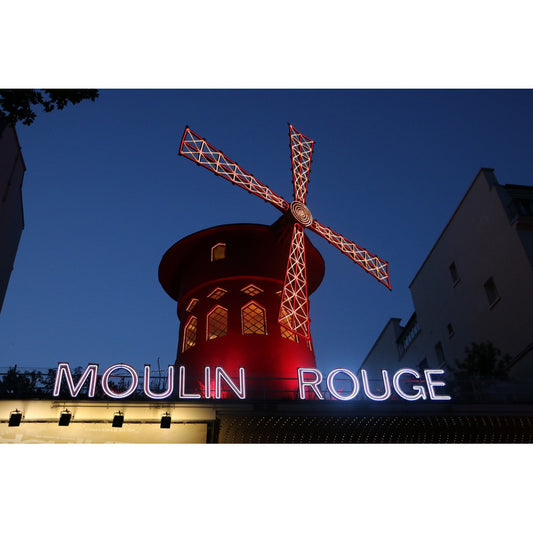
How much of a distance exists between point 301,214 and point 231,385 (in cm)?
624

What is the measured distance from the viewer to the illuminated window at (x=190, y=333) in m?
15.6

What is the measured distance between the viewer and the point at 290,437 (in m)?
11.9

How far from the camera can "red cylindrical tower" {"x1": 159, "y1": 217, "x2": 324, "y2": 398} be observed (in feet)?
46.9

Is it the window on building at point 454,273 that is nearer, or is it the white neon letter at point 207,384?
the white neon letter at point 207,384

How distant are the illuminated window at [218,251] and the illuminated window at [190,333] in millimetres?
1916

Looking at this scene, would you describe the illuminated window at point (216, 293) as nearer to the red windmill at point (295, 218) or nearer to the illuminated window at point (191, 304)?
the illuminated window at point (191, 304)

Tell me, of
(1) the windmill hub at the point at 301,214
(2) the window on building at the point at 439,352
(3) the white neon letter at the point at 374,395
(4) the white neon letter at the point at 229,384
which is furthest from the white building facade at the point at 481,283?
(4) the white neon letter at the point at 229,384

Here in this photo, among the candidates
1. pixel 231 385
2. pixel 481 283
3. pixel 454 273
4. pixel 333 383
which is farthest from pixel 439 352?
pixel 231 385

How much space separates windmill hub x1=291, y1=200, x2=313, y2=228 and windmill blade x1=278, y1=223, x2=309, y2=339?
0.19 meters

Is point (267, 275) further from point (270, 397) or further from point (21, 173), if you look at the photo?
point (21, 173)

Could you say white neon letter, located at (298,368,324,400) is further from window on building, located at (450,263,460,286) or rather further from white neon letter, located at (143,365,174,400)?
window on building, located at (450,263,460,286)

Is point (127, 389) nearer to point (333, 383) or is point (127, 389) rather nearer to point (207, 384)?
point (207, 384)

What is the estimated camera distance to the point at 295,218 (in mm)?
16125

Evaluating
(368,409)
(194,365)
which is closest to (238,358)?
(194,365)
